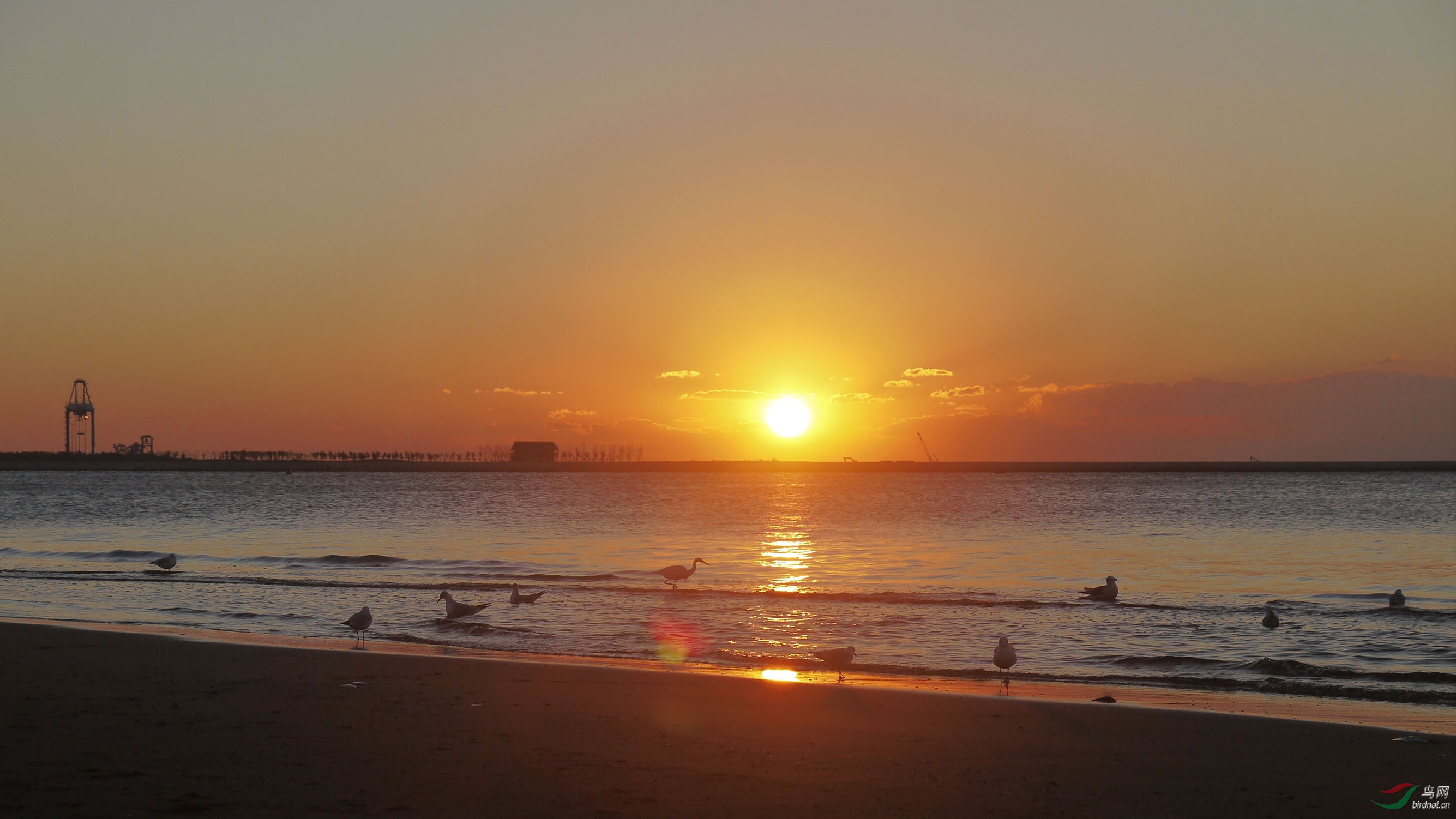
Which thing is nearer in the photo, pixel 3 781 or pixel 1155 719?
pixel 3 781

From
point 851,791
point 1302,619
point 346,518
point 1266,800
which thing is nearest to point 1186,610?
A: point 1302,619

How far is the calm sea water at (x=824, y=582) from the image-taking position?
16000 mm

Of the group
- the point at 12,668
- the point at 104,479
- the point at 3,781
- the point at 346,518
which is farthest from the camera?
the point at 104,479

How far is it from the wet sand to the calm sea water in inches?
154

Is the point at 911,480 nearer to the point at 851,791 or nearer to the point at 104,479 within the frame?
the point at 104,479

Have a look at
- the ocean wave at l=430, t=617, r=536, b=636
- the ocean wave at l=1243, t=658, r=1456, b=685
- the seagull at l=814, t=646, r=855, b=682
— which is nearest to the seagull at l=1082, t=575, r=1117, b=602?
the ocean wave at l=1243, t=658, r=1456, b=685

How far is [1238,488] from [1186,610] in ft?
359

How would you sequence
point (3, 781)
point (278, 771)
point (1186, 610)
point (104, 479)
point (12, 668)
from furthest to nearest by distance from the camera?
A: point (104, 479) < point (1186, 610) < point (12, 668) < point (278, 771) < point (3, 781)

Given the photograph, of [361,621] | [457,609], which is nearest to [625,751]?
[361,621]

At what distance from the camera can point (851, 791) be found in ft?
24.7

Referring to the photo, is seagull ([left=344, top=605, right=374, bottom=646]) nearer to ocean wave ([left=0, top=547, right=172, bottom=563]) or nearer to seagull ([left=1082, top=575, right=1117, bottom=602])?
seagull ([left=1082, top=575, right=1117, bottom=602])

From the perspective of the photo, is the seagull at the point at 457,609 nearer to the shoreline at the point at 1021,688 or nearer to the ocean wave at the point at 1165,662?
the shoreline at the point at 1021,688

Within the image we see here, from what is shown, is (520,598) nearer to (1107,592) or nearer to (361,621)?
(361,621)

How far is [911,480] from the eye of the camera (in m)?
169
